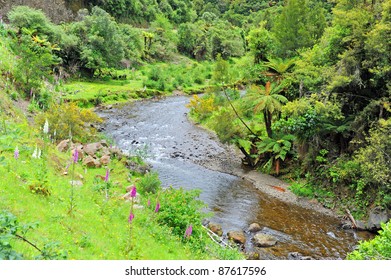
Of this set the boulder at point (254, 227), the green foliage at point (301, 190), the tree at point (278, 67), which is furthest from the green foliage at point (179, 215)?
the tree at point (278, 67)

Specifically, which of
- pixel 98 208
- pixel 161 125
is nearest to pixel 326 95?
pixel 98 208

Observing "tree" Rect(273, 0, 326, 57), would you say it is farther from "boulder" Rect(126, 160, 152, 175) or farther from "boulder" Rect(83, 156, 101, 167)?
"boulder" Rect(83, 156, 101, 167)

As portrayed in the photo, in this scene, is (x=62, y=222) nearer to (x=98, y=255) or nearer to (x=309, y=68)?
(x=98, y=255)

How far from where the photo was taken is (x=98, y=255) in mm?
6730

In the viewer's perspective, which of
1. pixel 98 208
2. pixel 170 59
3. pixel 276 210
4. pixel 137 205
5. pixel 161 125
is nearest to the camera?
pixel 98 208

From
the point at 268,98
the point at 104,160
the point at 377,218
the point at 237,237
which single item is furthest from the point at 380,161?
the point at 104,160

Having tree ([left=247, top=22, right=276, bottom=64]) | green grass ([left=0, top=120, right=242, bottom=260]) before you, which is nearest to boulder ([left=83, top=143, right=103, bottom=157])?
green grass ([left=0, top=120, right=242, bottom=260])

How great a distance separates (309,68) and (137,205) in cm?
1215

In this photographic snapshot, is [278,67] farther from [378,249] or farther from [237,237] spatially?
[378,249]

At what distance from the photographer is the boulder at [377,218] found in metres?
14.6

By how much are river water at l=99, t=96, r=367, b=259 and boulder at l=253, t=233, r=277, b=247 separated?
21 centimetres

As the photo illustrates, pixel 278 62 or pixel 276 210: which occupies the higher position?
pixel 278 62

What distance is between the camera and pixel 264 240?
13188mm

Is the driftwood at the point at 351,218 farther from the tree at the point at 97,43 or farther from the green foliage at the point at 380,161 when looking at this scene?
the tree at the point at 97,43
